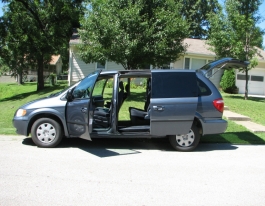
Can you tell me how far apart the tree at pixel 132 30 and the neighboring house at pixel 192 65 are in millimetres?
6643

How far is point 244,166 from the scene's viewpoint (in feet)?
19.1

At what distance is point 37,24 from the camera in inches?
845

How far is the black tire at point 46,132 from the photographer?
6508 mm

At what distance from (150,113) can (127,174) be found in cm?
173

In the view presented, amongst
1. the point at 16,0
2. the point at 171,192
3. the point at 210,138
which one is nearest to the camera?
the point at 171,192

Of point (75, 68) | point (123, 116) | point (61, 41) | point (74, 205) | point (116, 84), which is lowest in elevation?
point (74, 205)

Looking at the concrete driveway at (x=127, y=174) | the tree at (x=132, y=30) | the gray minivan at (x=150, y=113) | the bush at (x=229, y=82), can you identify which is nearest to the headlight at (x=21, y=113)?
the gray minivan at (x=150, y=113)

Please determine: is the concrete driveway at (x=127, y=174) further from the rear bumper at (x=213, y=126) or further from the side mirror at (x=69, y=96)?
the side mirror at (x=69, y=96)

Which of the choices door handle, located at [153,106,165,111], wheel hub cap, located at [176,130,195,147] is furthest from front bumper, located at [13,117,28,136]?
wheel hub cap, located at [176,130,195,147]

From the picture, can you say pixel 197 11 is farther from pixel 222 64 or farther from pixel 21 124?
pixel 21 124

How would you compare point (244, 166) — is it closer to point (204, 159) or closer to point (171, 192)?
point (204, 159)

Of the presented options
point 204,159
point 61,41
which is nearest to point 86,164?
point 204,159

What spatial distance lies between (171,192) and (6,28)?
2088 cm

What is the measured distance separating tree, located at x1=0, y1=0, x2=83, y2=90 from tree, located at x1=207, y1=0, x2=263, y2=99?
10.3m
